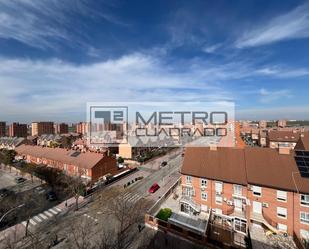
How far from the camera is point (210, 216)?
87.2 ft

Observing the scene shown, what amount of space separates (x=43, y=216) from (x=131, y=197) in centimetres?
1241

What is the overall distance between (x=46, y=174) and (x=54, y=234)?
65.8ft

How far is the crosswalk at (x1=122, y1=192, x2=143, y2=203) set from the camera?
33.1 m

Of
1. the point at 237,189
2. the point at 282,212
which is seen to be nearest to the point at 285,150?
the point at 282,212

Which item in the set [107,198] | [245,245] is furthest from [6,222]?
[245,245]

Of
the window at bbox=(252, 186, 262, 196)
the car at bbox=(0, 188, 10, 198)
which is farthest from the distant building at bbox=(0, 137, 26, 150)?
the window at bbox=(252, 186, 262, 196)

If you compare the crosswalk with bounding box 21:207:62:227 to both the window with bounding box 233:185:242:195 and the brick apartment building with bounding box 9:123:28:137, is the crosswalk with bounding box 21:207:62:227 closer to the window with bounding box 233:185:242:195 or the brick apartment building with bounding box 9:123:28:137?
the window with bounding box 233:185:242:195

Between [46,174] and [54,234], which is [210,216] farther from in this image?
[46,174]

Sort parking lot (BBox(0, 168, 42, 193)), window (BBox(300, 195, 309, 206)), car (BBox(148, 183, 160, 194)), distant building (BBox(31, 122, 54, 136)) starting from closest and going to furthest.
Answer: window (BBox(300, 195, 309, 206)) < car (BBox(148, 183, 160, 194)) < parking lot (BBox(0, 168, 42, 193)) < distant building (BBox(31, 122, 54, 136))

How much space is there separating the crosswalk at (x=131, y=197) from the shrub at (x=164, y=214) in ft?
23.6

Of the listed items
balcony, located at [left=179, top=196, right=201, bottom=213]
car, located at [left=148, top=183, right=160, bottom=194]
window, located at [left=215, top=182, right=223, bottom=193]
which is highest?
window, located at [left=215, top=182, right=223, bottom=193]

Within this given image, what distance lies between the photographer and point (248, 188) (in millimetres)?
24984

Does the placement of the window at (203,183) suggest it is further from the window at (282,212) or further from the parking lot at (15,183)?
the parking lot at (15,183)

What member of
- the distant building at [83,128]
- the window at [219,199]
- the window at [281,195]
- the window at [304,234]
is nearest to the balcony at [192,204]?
the window at [219,199]
